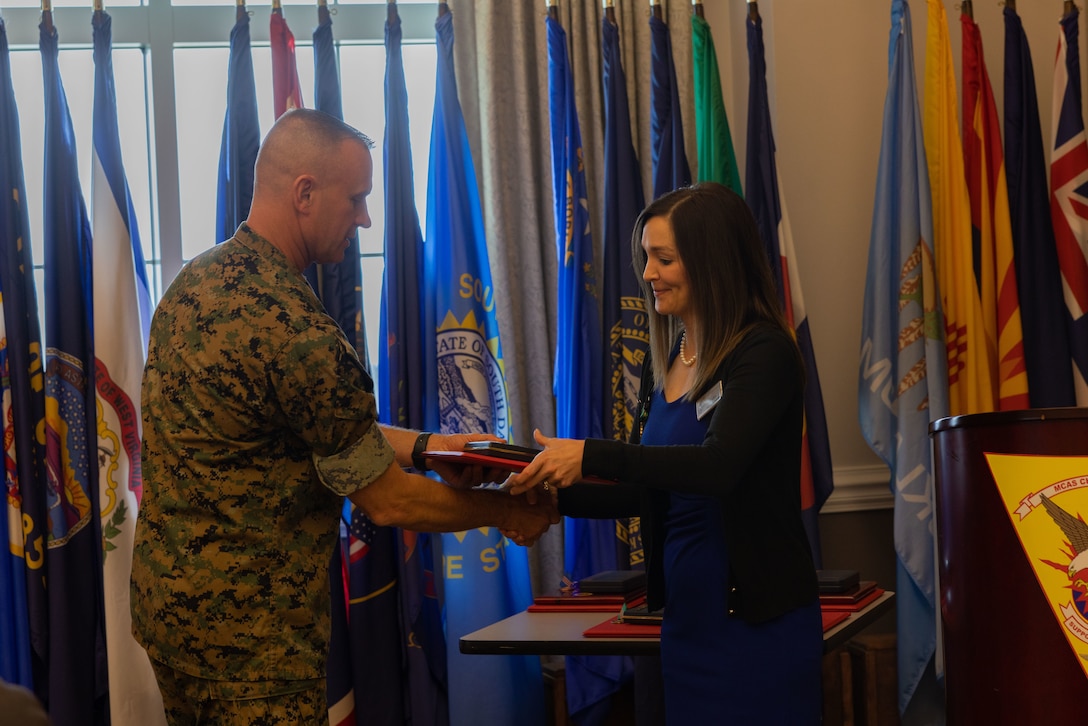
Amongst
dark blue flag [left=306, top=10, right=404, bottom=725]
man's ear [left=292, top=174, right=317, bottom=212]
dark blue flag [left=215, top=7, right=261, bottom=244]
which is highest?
dark blue flag [left=215, top=7, right=261, bottom=244]

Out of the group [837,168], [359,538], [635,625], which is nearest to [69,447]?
[359,538]

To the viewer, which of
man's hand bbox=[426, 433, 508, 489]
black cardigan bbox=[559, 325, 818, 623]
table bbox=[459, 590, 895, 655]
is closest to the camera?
black cardigan bbox=[559, 325, 818, 623]

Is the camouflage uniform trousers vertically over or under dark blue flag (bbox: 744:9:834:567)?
under

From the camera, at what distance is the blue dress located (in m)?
A: 1.92

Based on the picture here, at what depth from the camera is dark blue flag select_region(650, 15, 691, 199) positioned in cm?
376

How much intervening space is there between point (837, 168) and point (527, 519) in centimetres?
208

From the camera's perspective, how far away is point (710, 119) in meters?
3.79

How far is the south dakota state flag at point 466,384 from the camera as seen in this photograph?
3.52 m

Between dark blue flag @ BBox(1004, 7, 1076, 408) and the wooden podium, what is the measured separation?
152 cm

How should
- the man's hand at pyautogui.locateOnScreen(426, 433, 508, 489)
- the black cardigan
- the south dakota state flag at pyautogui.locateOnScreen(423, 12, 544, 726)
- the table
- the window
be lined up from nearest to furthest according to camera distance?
the black cardigan < the table < the man's hand at pyautogui.locateOnScreen(426, 433, 508, 489) < the south dakota state flag at pyautogui.locateOnScreen(423, 12, 544, 726) < the window

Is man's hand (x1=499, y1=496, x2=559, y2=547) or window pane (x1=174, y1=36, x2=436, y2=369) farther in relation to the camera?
window pane (x1=174, y1=36, x2=436, y2=369)

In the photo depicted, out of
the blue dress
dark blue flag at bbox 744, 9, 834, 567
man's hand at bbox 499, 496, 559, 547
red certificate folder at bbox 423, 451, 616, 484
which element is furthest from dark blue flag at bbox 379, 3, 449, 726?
the blue dress

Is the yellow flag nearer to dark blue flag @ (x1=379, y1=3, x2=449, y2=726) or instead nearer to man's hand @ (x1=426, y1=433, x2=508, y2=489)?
man's hand @ (x1=426, y1=433, x2=508, y2=489)

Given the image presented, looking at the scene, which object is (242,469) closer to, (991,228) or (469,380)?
(469,380)
